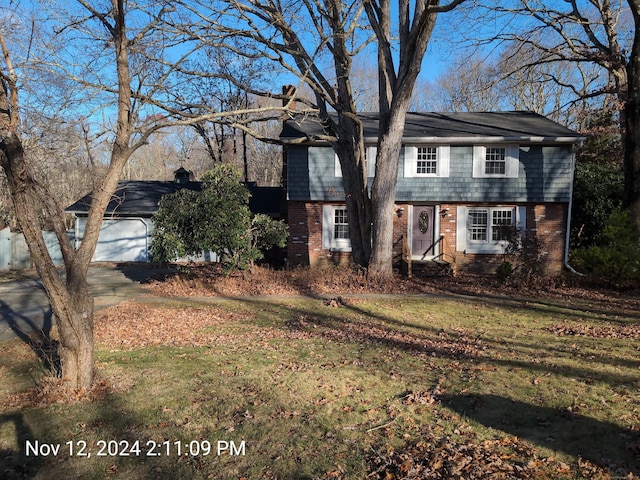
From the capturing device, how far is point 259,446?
4027mm

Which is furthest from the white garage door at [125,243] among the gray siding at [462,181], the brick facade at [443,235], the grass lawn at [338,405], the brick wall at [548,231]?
the brick wall at [548,231]

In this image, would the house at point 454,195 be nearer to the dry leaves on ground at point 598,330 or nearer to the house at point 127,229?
the house at point 127,229

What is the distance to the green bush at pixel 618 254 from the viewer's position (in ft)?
39.4

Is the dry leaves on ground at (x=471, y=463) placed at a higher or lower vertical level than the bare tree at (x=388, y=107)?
lower

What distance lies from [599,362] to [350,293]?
6.94 metres

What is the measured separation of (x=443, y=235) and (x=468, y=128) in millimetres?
4488

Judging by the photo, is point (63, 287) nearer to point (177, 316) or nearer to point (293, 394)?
point (293, 394)

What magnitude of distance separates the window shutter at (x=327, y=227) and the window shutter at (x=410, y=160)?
130 inches

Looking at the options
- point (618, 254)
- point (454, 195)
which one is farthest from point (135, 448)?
point (454, 195)

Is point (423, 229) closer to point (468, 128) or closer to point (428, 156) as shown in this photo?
point (428, 156)

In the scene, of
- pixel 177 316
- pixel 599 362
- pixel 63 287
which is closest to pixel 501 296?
pixel 599 362

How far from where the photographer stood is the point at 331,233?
17.6 metres

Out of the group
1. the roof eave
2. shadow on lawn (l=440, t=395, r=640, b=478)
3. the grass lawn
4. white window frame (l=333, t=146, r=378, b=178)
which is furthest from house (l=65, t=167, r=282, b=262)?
shadow on lawn (l=440, t=395, r=640, b=478)

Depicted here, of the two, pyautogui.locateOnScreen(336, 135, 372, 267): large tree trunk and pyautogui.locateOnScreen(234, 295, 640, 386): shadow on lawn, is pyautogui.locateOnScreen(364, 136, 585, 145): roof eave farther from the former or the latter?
pyautogui.locateOnScreen(234, 295, 640, 386): shadow on lawn
